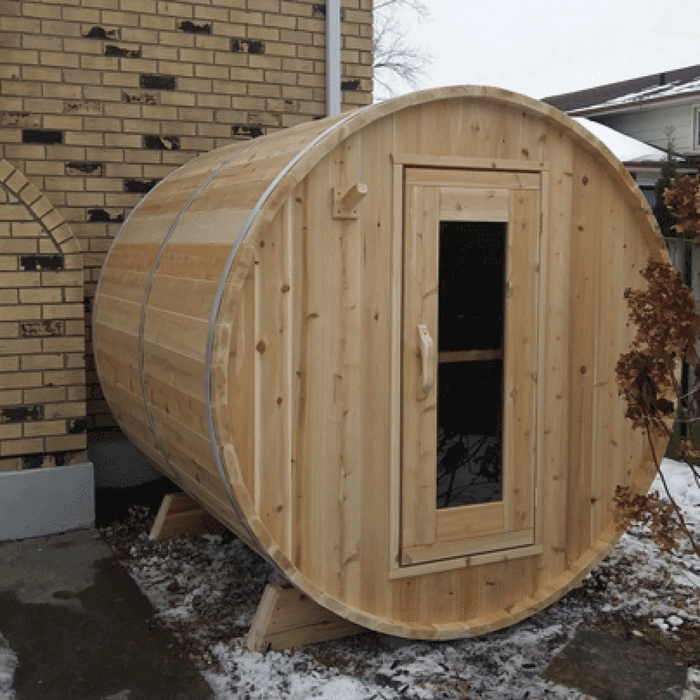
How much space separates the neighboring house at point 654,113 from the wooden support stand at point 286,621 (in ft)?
42.9

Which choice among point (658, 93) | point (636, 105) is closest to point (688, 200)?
point (636, 105)

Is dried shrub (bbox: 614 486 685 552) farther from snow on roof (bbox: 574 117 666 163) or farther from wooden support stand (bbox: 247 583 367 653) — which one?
snow on roof (bbox: 574 117 666 163)

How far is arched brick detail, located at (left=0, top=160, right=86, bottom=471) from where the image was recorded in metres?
5.64

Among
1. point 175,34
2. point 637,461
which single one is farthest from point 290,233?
point 175,34

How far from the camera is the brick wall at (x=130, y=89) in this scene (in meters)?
6.03

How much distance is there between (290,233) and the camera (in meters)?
3.86

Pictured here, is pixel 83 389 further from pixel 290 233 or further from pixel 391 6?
pixel 391 6

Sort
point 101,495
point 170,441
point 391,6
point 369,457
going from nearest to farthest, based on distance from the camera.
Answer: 1. point 369,457
2. point 170,441
3. point 101,495
4. point 391,6

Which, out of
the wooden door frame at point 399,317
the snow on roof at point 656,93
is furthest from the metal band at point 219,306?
the snow on roof at point 656,93

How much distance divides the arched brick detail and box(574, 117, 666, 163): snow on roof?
12.1 m

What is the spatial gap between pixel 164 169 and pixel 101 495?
2.20m

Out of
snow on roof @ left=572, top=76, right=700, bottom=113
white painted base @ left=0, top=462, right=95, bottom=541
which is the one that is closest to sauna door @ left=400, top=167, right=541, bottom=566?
white painted base @ left=0, top=462, right=95, bottom=541

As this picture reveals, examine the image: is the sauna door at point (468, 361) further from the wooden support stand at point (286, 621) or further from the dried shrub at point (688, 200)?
the dried shrub at point (688, 200)

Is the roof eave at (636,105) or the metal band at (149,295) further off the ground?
the roof eave at (636,105)
